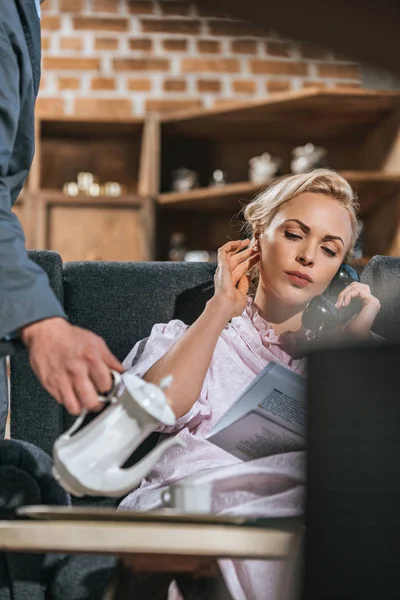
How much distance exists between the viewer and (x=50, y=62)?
4020 mm

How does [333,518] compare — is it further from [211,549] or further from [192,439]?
[192,439]

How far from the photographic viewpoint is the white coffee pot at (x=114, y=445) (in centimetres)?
103

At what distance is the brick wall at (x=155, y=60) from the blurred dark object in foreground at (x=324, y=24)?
6 cm

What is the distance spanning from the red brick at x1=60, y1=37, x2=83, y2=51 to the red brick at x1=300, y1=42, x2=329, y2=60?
1041 mm

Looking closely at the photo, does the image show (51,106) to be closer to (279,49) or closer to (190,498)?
(279,49)

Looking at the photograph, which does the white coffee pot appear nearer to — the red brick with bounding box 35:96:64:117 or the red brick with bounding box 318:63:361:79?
the red brick with bounding box 35:96:64:117

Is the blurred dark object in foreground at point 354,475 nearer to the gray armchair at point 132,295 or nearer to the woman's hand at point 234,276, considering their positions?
the woman's hand at point 234,276

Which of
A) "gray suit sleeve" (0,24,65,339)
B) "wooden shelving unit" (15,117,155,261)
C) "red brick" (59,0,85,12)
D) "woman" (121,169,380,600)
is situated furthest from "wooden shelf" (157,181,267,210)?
"gray suit sleeve" (0,24,65,339)

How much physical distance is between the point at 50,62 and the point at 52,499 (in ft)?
10.1

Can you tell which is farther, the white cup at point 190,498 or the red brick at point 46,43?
the red brick at point 46,43

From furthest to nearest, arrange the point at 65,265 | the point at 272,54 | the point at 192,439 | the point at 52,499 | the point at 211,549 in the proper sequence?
the point at 272,54
the point at 65,265
the point at 192,439
the point at 52,499
the point at 211,549

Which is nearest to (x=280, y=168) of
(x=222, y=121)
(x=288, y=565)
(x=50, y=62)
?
(x=222, y=121)

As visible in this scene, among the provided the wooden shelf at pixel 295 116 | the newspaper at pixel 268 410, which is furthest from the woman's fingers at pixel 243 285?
the wooden shelf at pixel 295 116

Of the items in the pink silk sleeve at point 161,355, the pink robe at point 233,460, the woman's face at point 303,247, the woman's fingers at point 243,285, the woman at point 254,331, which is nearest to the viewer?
the pink robe at point 233,460
